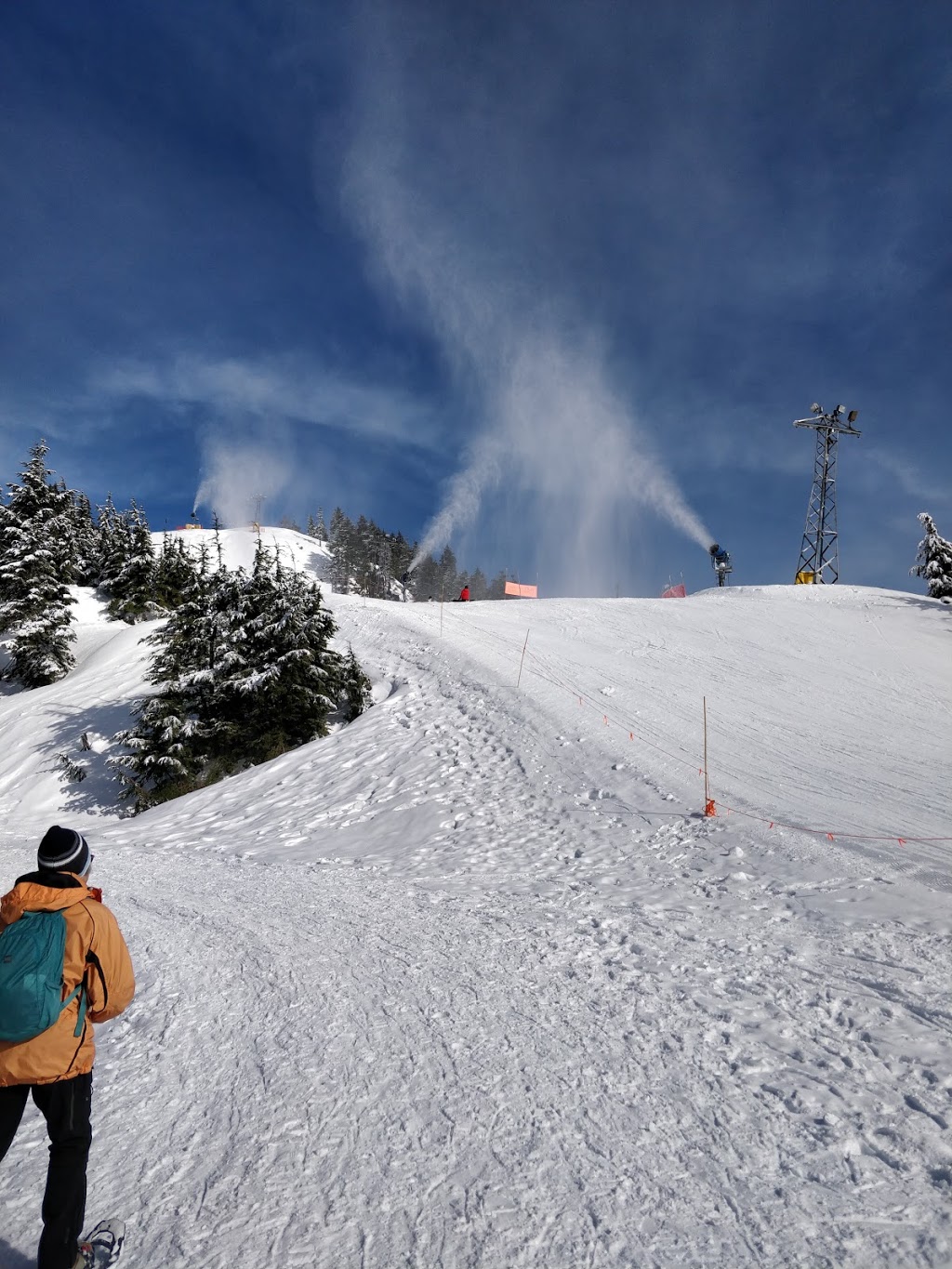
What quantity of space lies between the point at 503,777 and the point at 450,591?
113740 millimetres

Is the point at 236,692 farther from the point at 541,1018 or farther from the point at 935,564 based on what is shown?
the point at 935,564

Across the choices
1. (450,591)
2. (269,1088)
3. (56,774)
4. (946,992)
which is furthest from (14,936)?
(450,591)

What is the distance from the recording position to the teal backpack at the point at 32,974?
263cm

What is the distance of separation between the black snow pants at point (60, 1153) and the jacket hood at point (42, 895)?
72 cm

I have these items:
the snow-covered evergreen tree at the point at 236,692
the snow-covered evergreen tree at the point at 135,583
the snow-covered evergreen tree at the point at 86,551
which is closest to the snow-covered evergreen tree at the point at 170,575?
the snow-covered evergreen tree at the point at 135,583

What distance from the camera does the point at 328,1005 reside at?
552cm

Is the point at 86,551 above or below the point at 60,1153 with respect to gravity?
above

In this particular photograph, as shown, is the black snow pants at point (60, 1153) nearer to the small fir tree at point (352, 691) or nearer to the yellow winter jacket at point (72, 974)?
the yellow winter jacket at point (72, 974)

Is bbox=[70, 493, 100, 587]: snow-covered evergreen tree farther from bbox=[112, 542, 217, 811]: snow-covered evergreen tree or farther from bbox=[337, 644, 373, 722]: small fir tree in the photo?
bbox=[337, 644, 373, 722]: small fir tree

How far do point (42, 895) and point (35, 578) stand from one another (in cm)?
3762

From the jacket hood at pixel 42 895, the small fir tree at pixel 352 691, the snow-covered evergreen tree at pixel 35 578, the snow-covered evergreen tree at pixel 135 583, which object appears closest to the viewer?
the jacket hood at pixel 42 895

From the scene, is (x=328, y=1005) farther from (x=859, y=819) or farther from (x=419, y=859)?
(x=859, y=819)

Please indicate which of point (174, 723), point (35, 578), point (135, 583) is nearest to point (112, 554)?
point (135, 583)

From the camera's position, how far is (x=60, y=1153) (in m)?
2.84
